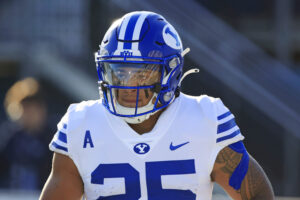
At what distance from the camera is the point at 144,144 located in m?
2.94

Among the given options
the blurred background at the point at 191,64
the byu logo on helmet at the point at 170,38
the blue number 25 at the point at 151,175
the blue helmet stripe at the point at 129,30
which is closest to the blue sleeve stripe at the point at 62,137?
the blue number 25 at the point at 151,175

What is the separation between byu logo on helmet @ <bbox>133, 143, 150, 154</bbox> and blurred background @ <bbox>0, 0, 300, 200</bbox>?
4.10 m

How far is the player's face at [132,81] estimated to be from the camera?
9.52 ft

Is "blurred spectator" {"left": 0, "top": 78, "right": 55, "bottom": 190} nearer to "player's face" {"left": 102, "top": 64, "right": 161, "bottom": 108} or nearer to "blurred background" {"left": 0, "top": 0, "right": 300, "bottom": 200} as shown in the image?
"blurred background" {"left": 0, "top": 0, "right": 300, "bottom": 200}

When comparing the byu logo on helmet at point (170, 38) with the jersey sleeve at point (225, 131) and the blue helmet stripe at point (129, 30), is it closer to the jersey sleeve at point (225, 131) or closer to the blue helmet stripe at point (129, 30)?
the blue helmet stripe at point (129, 30)

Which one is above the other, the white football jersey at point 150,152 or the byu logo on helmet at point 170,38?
the byu logo on helmet at point 170,38

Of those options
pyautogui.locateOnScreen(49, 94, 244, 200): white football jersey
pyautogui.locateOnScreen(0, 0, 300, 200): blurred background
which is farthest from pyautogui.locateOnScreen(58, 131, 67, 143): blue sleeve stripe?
pyautogui.locateOnScreen(0, 0, 300, 200): blurred background

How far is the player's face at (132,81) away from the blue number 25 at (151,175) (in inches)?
10.1

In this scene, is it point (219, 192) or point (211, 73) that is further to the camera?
point (211, 73)

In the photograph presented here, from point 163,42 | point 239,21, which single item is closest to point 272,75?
point 239,21

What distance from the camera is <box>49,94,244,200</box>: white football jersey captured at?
289 centimetres

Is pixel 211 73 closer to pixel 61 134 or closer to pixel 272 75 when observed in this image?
pixel 272 75

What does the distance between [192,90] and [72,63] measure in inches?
59.2

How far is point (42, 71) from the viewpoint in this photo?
8.63 meters
